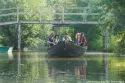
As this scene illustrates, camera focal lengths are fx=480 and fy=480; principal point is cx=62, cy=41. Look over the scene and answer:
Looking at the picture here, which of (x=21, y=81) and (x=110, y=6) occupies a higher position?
(x=110, y=6)

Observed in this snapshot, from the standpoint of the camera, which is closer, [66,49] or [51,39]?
[66,49]

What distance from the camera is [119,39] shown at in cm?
2072

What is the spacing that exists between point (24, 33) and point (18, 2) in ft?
12.8

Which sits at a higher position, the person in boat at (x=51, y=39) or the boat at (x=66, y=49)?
the person in boat at (x=51, y=39)

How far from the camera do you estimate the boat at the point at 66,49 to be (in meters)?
31.7

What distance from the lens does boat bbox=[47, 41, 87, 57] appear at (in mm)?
31672

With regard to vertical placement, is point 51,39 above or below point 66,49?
above

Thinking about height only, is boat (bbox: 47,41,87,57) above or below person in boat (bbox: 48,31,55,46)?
below

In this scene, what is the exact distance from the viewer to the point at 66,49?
32062 mm

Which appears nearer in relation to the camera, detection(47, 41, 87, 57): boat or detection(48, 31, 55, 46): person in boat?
detection(47, 41, 87, 57): boat

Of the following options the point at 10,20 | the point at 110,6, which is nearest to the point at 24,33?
the point at 10,20

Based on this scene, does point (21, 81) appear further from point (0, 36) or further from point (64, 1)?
point (64, 1)

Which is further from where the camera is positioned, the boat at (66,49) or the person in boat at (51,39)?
the person in boat at (51,39)

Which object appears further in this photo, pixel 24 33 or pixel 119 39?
pixel 24 33
